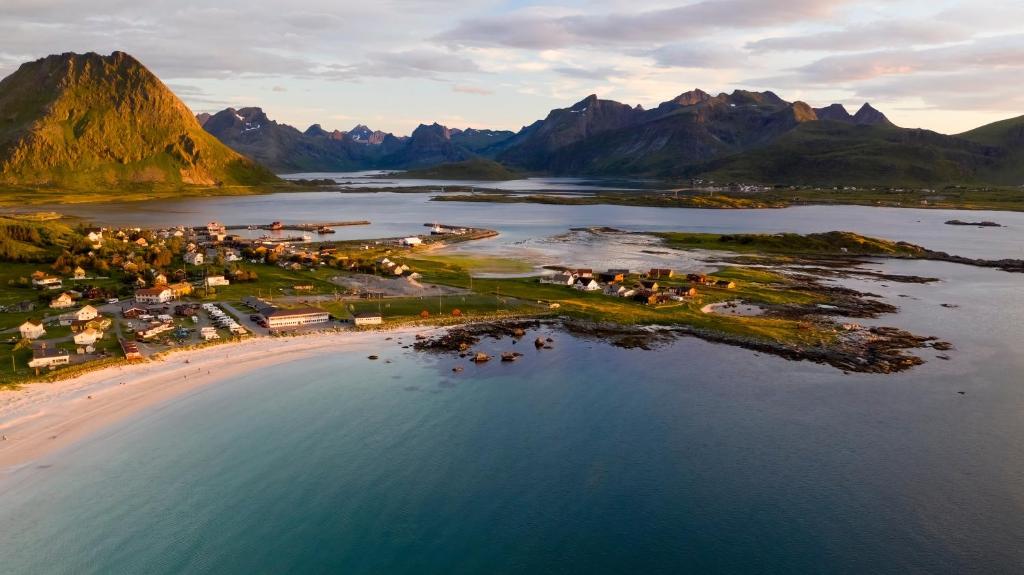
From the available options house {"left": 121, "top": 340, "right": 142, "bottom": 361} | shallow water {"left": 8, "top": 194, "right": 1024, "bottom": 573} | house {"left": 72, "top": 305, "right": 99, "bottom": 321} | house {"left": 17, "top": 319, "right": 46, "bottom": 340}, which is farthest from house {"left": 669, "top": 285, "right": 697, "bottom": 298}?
house {"left": 17, "top": 319, "right": 46, "bottom": 340}

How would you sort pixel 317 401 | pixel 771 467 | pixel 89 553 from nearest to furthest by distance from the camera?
pixel 89 553 < pixel 771 467 < pixel 317 401

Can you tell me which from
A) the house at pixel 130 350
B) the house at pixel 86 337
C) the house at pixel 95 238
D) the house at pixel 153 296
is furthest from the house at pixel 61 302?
the house at pixel 95 238

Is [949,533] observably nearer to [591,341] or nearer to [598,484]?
[598,484]

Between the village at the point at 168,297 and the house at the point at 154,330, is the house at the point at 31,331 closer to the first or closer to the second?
the village at the point at 168,297

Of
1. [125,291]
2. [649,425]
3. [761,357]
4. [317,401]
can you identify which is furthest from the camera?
[125,291]

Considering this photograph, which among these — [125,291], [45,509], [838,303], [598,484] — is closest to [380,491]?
[598,484]
